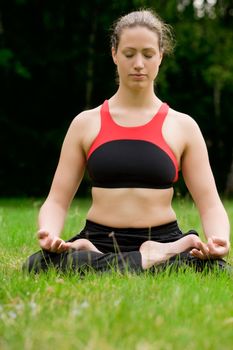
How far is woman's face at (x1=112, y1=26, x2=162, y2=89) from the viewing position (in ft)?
14.6

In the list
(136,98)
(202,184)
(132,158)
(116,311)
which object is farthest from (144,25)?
(116,311)

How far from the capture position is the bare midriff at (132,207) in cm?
452

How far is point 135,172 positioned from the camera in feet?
14.8

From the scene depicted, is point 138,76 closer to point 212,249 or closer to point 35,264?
point 212,249

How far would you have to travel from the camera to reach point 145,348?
2.47 meters

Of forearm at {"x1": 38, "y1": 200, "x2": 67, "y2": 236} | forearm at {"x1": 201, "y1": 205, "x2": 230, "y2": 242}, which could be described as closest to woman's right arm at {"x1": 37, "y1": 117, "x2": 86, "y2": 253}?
forearm at {"x1": 38, "y1": 200, "x2": 67, "y2": 236}

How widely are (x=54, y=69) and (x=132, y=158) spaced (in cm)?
1682

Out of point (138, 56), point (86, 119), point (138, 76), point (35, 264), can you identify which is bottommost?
point (35, 264)

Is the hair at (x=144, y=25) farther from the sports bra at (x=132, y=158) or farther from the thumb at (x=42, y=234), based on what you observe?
the thumb at (x=42, y=234)

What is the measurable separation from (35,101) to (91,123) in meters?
16.6

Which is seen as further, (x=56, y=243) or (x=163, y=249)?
(x=163, y=249)

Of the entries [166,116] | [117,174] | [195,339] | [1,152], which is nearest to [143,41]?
[166,116]

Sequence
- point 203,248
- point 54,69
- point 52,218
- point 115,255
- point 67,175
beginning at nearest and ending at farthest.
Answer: point 203,248, point 115,255, point 52,218, point 67,175, point 54,69

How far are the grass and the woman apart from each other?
0.31 metres
